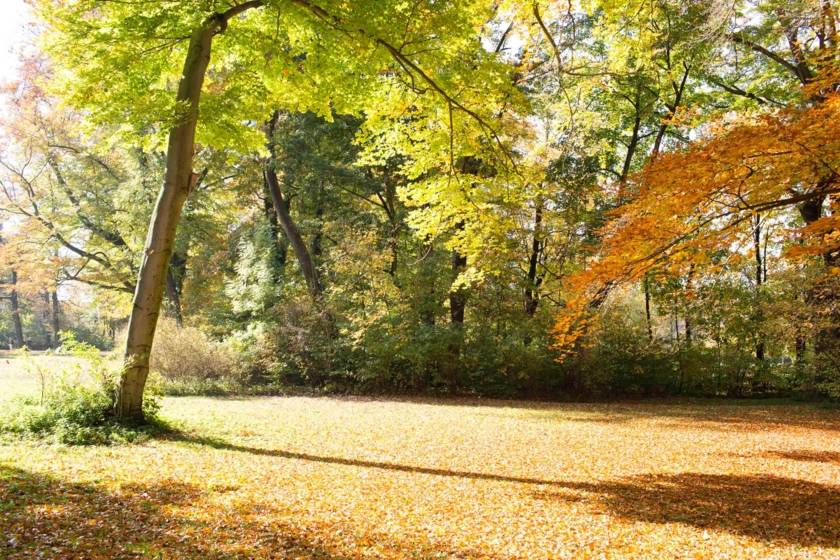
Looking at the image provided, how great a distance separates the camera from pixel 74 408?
735 centimetres

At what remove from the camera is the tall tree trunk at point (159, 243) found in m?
7.69

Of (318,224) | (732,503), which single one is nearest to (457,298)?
(318,224)

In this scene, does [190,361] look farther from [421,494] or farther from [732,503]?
[732,503]

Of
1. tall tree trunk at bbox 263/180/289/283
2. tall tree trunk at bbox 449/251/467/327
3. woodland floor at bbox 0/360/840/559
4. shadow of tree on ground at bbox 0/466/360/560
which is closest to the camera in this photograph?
shadow of tree on ground at bbox 0/466/360/560

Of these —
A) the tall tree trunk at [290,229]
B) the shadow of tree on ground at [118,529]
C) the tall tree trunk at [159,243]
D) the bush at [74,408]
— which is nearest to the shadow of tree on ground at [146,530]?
the shadow of tree on ground at [118,529]

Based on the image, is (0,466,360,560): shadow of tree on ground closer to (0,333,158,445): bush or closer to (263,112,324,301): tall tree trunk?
(0,333,158,445): bush

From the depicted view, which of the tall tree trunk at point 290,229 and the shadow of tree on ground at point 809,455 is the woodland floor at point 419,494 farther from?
the tall tree trunk at point 290,229

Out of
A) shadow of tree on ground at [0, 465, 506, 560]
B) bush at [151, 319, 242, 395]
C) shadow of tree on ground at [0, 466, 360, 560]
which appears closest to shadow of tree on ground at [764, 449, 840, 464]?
shadow of tree on ground at [0, 465, 506, 560]

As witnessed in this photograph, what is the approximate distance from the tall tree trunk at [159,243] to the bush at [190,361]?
735cm

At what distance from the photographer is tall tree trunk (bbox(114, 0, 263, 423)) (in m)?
7.69

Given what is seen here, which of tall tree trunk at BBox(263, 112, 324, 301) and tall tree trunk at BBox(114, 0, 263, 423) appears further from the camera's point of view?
tall tree trunk at BBox(263, 112, 324, 301)

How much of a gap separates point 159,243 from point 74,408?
252cm

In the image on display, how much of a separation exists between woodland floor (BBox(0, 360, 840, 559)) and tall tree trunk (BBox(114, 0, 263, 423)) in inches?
37.3

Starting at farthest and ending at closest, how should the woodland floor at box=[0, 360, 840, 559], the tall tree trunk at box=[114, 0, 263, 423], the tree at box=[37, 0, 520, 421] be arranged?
1. the tall tree trunk at box=[114, 0, 263, 423]
2. the tree at box=[37, 0, 520, 421]
3. the woodland floor at box=[0, 360, 840, 559]
